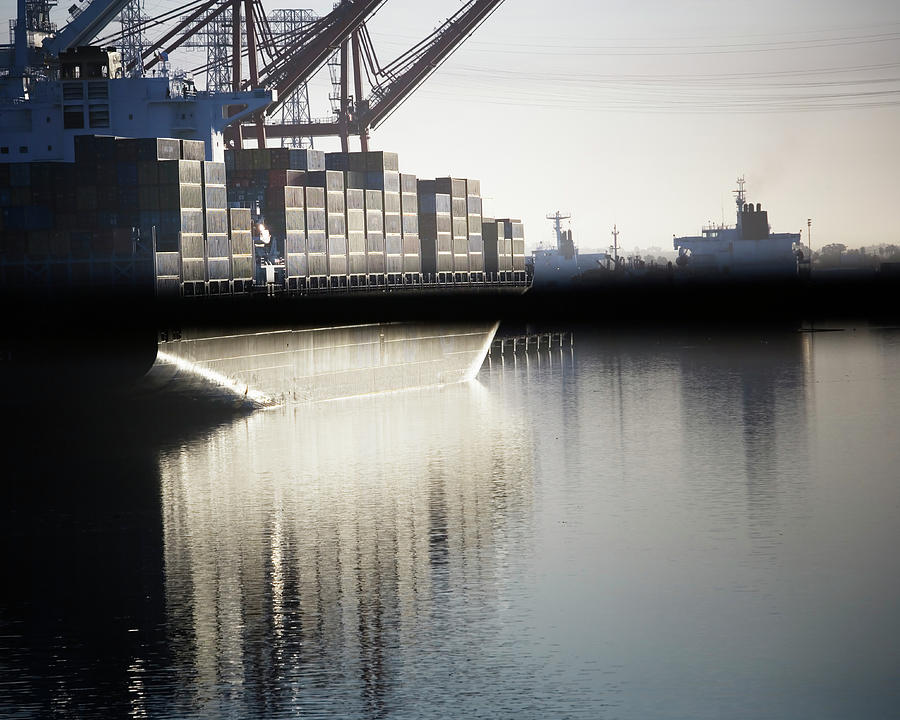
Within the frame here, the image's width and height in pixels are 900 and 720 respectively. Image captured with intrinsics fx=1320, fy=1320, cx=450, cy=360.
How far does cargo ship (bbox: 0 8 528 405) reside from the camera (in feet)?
219

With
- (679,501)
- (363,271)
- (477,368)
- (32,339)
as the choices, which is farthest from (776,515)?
(477,368)

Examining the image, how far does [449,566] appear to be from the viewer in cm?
3634

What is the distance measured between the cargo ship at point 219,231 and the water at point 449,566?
5254mm

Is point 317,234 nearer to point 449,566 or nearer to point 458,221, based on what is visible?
point 458,221

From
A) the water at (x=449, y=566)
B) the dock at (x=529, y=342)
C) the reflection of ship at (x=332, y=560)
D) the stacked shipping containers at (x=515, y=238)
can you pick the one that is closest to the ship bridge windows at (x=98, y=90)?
the water at (x=449, y=566)

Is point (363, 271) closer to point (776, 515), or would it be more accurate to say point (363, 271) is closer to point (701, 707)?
point (776, 515)

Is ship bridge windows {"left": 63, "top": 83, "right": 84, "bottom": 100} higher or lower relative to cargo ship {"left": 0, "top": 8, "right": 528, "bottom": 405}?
higher

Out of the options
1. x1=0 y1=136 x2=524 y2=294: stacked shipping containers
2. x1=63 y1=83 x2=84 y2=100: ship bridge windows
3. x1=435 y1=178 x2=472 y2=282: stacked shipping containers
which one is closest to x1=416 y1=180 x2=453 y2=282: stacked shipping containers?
x1=0 y1=136 x2=524 y2=294: stacked shipping containers

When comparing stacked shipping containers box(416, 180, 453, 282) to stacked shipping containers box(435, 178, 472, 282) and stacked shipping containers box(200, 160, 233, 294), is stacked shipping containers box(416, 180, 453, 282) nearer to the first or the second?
stacked shipping containers box(435, 178, 472, 282)

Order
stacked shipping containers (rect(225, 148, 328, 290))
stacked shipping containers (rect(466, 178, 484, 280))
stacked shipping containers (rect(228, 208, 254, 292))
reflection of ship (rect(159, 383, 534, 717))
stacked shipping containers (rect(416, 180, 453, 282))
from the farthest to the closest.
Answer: stacked shipping containers (rect(466, 178, 484, 280))
stacked shipping containers (rect(416, 180, 453, 282))
stacked shipping containers (rect(225, 148, 328, 290))
stacked shipping containers (rect(228, 208, 254, 292))
reflection of ship (rect(159, 383, 534, 717))

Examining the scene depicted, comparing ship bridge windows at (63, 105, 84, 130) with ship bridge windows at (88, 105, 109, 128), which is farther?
ship bridge windows at (88, 105, 109, 128)

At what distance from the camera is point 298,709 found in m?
25.2

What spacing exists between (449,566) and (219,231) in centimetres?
3945

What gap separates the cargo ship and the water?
525 centimetres
